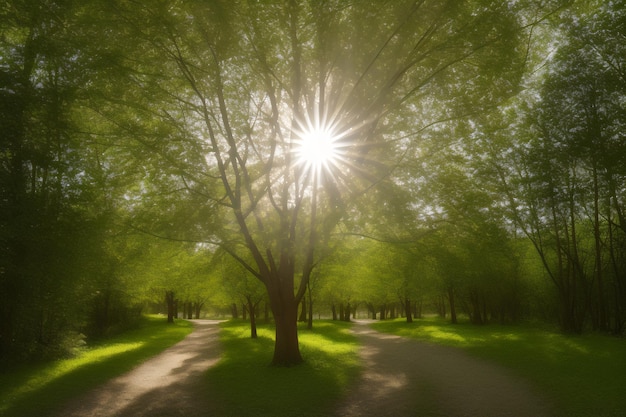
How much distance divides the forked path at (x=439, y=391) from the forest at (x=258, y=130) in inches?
163

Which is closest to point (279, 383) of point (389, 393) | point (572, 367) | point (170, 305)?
A: point (389, 393)

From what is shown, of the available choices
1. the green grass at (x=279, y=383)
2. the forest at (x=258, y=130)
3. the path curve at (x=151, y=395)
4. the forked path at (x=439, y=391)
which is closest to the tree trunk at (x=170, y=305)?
the forest at (x=258, y=130)

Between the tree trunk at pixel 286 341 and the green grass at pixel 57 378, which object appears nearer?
the green grass at pixel 57 378

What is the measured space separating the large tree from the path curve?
13.7 ft

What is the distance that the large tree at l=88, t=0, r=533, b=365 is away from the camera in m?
10.2

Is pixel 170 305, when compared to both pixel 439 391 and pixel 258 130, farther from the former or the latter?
pixel 439 391

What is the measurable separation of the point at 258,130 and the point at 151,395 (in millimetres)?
10884

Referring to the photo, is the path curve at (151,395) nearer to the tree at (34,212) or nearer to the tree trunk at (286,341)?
the tree trunk at (286,341)

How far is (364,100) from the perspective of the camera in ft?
39.8

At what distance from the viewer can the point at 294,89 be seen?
1281 centimetres

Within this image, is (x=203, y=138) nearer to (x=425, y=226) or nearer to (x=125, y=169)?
(x=125, y=169)

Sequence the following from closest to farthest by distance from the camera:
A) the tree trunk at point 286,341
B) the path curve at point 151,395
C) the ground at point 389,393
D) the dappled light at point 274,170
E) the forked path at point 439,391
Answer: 1. the forked path at point 439,391
2. the ground at point 389,393
3. the path curve at point 151,395
4. the dappled light at point 274,170
5. the tree trunk at point 286,341

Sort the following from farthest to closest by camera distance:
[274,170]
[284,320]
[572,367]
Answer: [274,170] < [284,320] < [572,367]

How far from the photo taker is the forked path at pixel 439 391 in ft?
31.1
